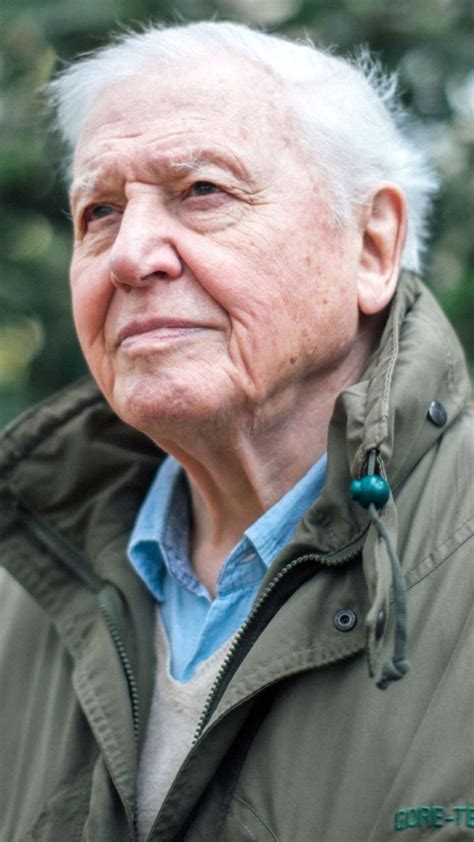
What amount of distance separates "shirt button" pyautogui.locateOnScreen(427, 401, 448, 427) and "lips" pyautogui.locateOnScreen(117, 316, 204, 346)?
51 centimetres

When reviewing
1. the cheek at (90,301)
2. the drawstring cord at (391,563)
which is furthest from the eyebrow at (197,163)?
the drawstring cord at (391,563)

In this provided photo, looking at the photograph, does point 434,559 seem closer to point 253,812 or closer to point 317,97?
point 253,812

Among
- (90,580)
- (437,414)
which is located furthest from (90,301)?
(437,414)

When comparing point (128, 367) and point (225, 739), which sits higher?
point (128, 367)

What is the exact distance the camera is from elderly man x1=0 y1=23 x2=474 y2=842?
204 centimetres

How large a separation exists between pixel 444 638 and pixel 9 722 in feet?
3.57

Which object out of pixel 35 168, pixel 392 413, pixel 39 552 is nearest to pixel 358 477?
pixel 392 413

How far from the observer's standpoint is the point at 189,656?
2.50 meters

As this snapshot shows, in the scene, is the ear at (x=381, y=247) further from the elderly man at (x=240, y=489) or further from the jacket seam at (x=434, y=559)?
the jacket seam at (x=434, y=559)

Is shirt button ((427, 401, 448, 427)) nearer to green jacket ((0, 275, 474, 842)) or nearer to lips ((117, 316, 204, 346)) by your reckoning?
green jacket ((0, 275, 474, 842))

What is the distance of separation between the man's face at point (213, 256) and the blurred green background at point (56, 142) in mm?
929

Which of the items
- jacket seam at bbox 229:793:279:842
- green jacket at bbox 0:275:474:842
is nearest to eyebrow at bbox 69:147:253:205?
green jacket at bbox 0:275:474:842

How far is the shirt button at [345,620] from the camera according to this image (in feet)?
6.85

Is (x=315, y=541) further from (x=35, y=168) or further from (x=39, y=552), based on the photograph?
(x=35, y=168)
